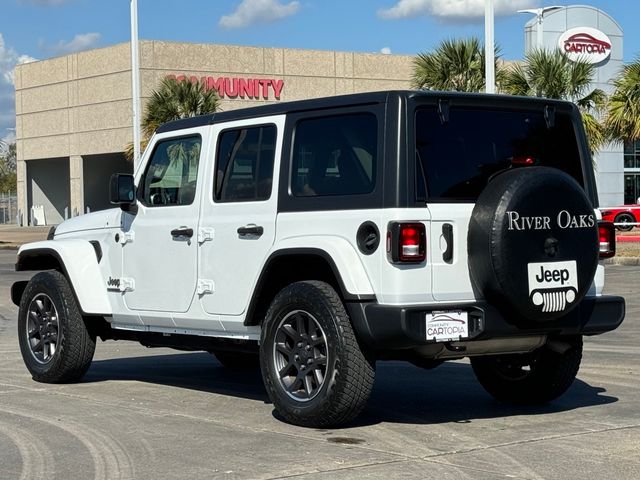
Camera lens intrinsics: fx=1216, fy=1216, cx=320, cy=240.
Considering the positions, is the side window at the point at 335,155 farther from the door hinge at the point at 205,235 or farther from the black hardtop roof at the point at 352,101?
the door hinge at the point at 205,235

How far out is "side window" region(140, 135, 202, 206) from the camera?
350 inches

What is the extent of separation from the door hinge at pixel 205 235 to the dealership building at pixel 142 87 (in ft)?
157

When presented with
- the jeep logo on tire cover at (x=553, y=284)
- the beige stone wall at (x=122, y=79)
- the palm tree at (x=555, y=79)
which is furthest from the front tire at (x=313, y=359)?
the beige stone wall at (x=122, y=79)

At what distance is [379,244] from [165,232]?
7.64 ft

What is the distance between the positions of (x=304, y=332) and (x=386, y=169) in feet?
3.91

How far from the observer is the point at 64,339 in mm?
9695

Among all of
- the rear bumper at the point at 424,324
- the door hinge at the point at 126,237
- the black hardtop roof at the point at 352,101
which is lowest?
the rear bumper at the point at 424,324

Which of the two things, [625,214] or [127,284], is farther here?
[625,214]

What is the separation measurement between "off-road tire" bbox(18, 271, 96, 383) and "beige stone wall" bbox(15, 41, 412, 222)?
1902 inches

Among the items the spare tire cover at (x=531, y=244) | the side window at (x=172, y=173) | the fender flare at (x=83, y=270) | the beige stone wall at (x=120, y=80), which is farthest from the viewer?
the beige stone wall at (x=120, y=80)

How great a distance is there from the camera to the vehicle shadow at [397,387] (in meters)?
8.32

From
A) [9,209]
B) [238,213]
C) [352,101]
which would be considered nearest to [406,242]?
[352,101]

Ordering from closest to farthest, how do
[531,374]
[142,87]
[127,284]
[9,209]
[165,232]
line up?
[531,374] < [165,232] < [127,284] < [142,87] < [9,209]

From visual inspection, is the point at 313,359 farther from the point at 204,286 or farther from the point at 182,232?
the point at 182,232
